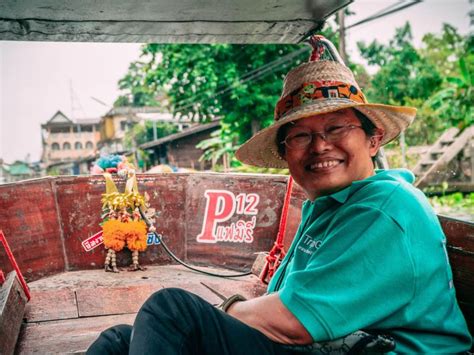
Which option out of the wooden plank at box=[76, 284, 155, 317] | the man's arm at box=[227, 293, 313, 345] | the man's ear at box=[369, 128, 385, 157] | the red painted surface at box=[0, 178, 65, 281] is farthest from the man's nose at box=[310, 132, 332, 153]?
the red painted surface at box=[0, 178, 65, 281]

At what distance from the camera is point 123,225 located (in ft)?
14.6

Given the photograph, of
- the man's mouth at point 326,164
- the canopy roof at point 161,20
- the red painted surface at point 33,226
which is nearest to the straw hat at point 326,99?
the man's mouth at point 326,164

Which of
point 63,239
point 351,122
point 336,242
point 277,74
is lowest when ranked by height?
point 63,239

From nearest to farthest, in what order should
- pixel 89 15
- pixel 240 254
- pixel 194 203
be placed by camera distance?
pixel 89 15
pixel 240 254
pixel 194 203

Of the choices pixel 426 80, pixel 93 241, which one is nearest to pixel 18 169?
pixel 426 80

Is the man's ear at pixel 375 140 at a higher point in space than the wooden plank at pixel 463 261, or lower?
higher

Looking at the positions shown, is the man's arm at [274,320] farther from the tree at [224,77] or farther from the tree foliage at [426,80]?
the tree at [224,77]

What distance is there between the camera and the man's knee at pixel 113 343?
1.72 m

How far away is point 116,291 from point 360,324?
275 cm

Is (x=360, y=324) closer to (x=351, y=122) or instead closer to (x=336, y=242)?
(x=336, y=242)

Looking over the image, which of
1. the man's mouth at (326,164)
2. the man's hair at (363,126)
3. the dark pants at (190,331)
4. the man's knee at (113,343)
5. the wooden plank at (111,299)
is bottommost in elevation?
the wooden plank at (111,299)

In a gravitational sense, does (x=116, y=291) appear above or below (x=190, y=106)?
below

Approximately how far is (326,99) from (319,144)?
0.17m

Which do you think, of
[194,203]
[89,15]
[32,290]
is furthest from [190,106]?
[89,15]
